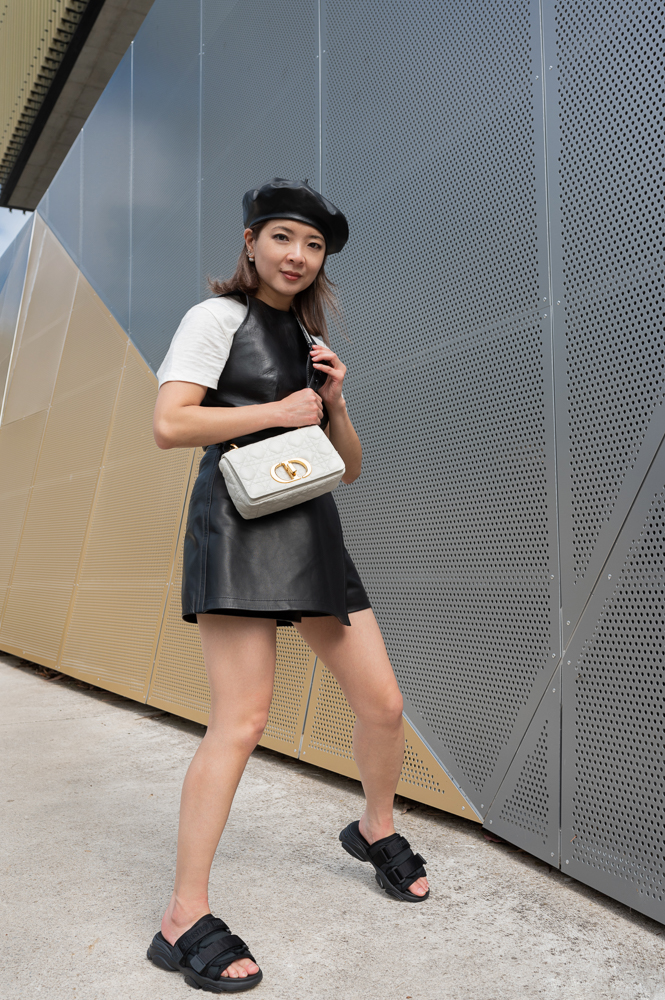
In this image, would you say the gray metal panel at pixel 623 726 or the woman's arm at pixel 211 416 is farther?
the gray metal panel at pixel 623 726

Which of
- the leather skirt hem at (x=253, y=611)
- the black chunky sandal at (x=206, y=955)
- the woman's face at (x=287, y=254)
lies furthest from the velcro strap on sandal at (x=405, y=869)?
the woman's face at (x=287, y=254)

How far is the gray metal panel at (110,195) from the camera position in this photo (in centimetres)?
644

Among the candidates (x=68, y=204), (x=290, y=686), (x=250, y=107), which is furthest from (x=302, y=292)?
(x=68, y=204)

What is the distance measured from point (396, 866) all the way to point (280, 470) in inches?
45.4

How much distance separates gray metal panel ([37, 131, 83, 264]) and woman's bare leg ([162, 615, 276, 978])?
22.8 ft

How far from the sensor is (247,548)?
1710 millimetres

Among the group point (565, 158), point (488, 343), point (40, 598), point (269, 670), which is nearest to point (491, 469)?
point (488, 343)

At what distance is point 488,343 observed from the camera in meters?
2.70

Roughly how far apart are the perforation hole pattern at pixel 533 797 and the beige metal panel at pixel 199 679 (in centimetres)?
126

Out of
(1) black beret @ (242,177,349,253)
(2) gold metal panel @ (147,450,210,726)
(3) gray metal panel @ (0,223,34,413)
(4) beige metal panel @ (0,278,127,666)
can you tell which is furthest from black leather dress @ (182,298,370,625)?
(3) gray metal panel @ (0,223,34,413)

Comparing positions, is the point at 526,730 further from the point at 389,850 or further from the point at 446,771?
the point at 389,850

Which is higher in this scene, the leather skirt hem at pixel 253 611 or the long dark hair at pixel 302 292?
the long dark hair at pixel 302 292

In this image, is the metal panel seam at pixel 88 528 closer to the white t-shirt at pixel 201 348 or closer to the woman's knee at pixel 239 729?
the white t-shirt at pixel 201 348

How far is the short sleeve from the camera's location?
5.56 ft
